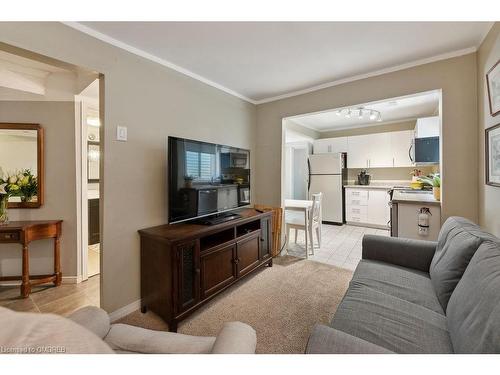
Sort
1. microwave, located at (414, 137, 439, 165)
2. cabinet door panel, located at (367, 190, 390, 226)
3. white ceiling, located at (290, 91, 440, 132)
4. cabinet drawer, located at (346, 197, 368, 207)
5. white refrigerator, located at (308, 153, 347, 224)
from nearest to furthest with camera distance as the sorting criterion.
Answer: microwave, located at (414, 137, 439, 165)
white ceiling, located at (290, 91, 440, 132)
cabinet door panel, located at (367, 190, 390, 226)
cabinet drawer, located at (346, 197, 368, 207)
white refrigerator, located at (308, 153, 347, 224)

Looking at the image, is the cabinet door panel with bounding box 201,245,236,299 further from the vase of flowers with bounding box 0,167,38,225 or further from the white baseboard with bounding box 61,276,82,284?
the vase of flowers with bounding box 0,167,38,225

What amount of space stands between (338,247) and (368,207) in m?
1.82

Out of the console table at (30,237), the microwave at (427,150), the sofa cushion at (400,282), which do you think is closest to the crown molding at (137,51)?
the console table at (30,237)

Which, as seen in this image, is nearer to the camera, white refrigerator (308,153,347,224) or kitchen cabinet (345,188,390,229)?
kitchen cabinet (345,188,390,229)

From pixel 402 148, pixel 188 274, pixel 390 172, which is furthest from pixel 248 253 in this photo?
pixel 390 172

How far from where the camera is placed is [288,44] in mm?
1839

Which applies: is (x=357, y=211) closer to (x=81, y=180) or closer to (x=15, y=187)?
(x=81, y=180)

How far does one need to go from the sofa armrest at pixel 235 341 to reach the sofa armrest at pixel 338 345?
0.72 feet

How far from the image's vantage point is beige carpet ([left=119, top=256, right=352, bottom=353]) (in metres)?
1.59

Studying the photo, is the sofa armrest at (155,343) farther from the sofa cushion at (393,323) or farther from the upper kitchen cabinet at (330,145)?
the upper kitchen cabinet at (330,145)

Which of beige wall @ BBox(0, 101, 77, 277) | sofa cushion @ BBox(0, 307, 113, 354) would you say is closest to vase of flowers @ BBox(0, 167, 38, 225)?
beige wall @ BBox(0, 101, 77, 277)

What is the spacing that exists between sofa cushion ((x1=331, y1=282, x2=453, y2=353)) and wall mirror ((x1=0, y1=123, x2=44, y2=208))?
3.01 m
